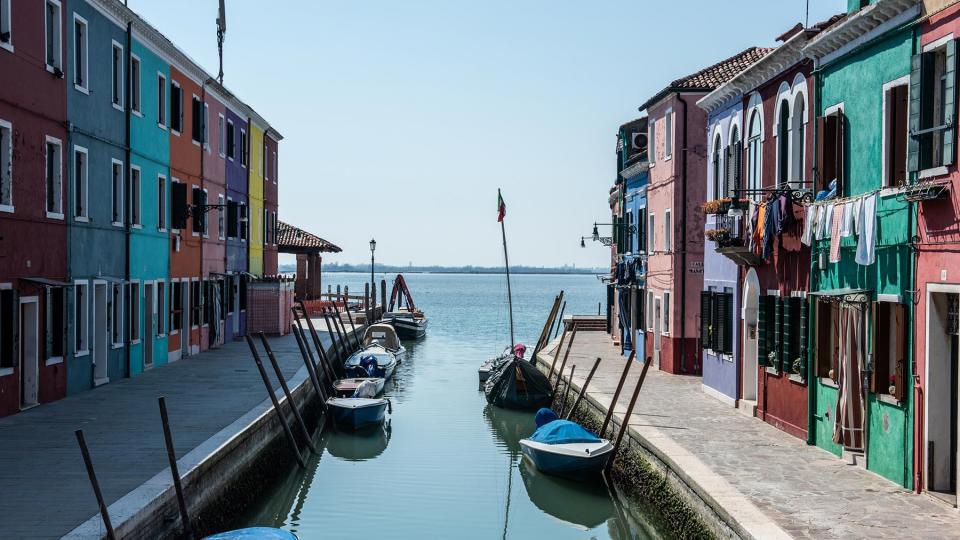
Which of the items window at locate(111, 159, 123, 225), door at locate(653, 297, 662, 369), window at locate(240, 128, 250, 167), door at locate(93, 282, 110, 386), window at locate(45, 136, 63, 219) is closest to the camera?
window at locate(45, 136, 63, 219)

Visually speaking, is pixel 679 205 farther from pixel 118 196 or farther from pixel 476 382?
pixel 118 196

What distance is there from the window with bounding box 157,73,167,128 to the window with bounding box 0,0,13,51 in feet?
32.0

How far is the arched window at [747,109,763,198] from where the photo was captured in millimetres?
19391

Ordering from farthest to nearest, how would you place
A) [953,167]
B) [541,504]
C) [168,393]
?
1. [168,393]
2. [541,504]
3. [953,167]

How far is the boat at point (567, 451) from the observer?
18.1 meters

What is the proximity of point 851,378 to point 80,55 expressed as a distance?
643 inches

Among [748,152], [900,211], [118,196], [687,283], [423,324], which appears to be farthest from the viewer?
[423,324]

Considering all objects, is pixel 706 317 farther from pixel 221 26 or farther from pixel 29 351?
pixel 221 26

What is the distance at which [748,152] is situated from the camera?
2008 cm

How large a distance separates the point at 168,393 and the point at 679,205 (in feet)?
46.3

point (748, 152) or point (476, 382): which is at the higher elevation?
point (748, 152)

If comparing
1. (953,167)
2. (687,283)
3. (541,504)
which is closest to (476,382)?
(687,283)

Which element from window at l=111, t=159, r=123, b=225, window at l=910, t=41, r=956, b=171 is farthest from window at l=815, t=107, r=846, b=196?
window at l=111, t=159, r=123, b=225

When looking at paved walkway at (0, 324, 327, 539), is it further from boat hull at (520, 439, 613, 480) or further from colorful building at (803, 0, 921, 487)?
colorful building at (803, 0, 921, 487)
